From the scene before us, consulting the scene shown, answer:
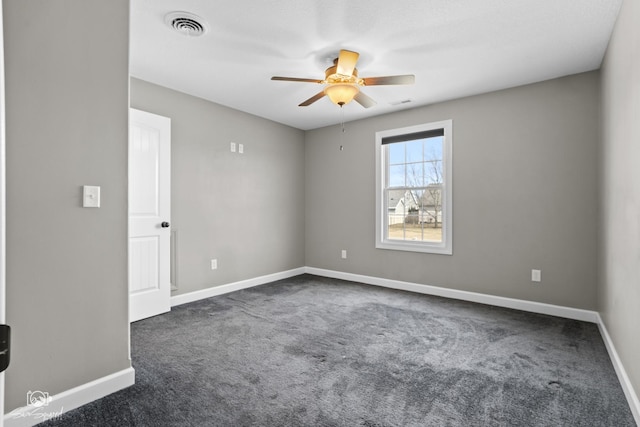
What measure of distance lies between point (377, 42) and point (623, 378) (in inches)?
114

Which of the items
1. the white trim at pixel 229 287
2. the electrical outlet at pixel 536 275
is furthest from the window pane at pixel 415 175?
the white trim at pixel 229 287

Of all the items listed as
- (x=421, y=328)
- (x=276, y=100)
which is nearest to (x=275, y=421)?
(x=421, y=328)

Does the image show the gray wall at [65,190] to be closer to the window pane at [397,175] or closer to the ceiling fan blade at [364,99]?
the ceiling fan blade at [364,99]

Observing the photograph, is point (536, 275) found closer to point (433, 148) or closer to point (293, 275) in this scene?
point (433, 148)

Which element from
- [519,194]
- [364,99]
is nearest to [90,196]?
[364,99]

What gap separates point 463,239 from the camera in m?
4.11

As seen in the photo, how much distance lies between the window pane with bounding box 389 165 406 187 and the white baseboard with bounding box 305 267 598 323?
1.37 m

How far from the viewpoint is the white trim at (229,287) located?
3.88 m

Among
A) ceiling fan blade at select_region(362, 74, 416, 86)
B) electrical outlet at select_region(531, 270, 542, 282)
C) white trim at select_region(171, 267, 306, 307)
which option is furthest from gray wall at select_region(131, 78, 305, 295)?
electrical outlet at select_region(531, 270, 542, 282)

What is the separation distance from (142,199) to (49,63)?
183 centimetres

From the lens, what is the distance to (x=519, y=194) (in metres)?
3.71

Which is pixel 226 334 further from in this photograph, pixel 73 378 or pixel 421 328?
pixel 421 328

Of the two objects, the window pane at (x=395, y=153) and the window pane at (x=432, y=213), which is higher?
the window pane at (x=395, y=153)

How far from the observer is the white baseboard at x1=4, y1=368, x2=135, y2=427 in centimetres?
166
